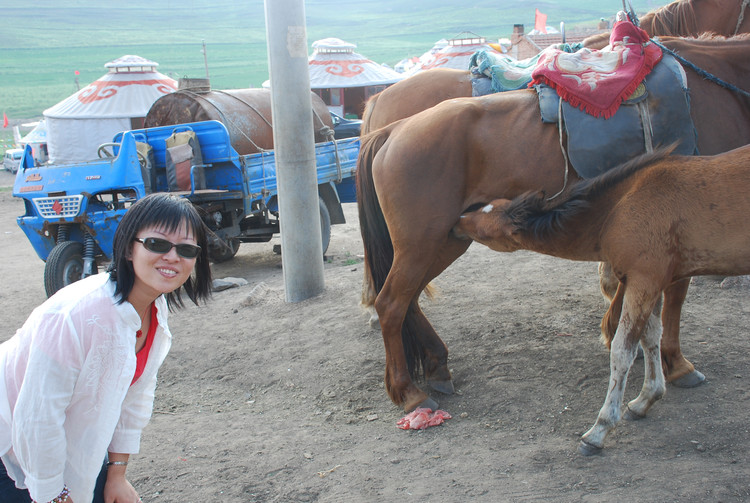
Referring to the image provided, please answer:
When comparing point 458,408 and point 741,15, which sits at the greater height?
point 741,15

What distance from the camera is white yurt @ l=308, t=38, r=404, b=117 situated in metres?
22.1

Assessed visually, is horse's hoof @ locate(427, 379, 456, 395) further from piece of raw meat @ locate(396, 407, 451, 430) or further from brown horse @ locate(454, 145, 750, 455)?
brown horse @ locate(454, 145, 750, 455)

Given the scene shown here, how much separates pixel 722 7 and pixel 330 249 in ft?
19.3

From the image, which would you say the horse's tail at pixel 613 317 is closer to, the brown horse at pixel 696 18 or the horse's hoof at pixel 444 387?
the horse's hoof at pixel 444 387

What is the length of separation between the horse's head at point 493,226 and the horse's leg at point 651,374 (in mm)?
889

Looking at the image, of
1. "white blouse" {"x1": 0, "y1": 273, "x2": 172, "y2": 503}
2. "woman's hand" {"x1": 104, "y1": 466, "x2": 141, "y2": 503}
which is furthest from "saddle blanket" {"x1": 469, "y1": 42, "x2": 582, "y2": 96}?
"woman's hand" {"x1": 104, "y1": 466, "x2": 141, "y2": 503}

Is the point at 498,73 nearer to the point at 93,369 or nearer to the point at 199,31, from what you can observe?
the point at 93,369

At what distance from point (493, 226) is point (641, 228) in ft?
2.42

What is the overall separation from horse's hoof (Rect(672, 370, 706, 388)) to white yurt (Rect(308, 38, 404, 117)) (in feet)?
61.5

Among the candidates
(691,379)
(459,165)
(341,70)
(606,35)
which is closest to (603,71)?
(459,165)

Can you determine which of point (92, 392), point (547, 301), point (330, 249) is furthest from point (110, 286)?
point (330, 249)

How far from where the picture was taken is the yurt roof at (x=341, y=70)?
72.5ft

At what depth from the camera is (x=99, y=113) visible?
18.7 m

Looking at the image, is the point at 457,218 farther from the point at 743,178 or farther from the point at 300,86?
the point at 300,86
